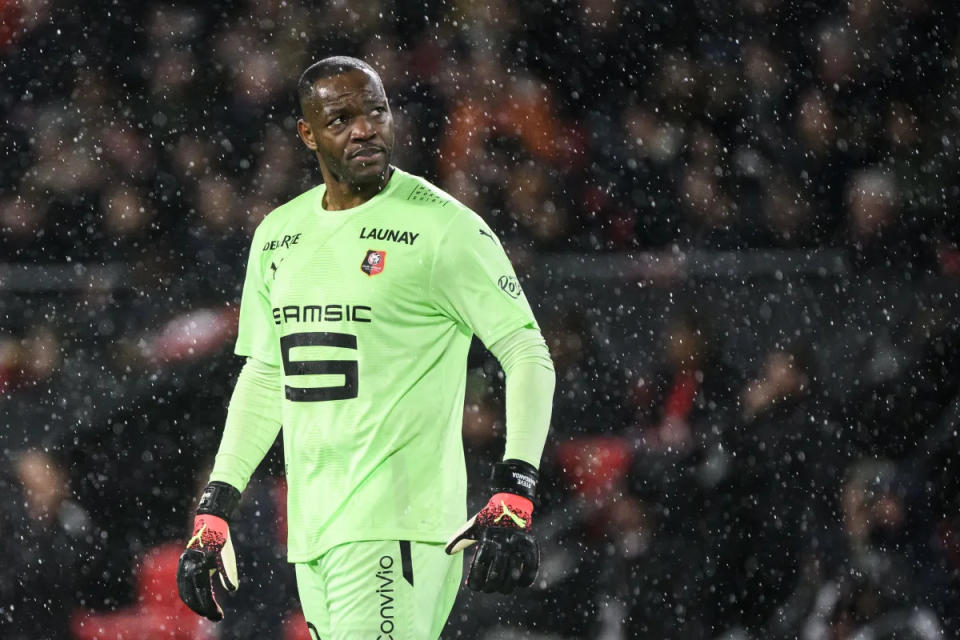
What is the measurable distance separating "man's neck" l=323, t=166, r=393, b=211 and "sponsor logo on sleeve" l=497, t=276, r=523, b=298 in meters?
0.32

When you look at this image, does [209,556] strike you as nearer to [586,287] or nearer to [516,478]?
[516,478]

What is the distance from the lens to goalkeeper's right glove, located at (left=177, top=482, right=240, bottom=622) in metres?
2.48

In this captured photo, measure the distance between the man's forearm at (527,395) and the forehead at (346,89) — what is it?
1.75ft

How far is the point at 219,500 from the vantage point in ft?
8.39

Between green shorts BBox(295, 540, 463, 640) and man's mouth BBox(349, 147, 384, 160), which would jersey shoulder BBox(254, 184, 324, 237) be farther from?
green shorts BBox(295, 540, 463, 640)

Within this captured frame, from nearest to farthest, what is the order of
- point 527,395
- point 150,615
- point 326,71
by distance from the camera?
point 527,395
point 326,71
point 150,615

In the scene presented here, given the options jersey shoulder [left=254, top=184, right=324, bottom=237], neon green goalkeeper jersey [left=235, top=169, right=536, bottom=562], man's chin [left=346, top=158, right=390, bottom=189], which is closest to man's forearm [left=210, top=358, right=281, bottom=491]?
neon green goalkeeper jersey [left=235, top=169, right=536, bottom=562]

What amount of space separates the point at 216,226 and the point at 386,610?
7.95 feet

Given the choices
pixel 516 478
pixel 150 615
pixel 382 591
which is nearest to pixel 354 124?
pixel 516 478

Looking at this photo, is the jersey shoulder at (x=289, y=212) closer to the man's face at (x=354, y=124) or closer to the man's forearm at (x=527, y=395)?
the man's face at (x=354, y=124)

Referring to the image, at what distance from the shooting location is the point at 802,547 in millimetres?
4539

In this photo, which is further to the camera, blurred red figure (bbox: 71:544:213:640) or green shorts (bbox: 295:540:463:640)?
blurred red figure (bbox: 71:544:213:640)

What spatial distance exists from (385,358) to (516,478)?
13.4 inches

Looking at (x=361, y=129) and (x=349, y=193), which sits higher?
(x=361, y=129)
